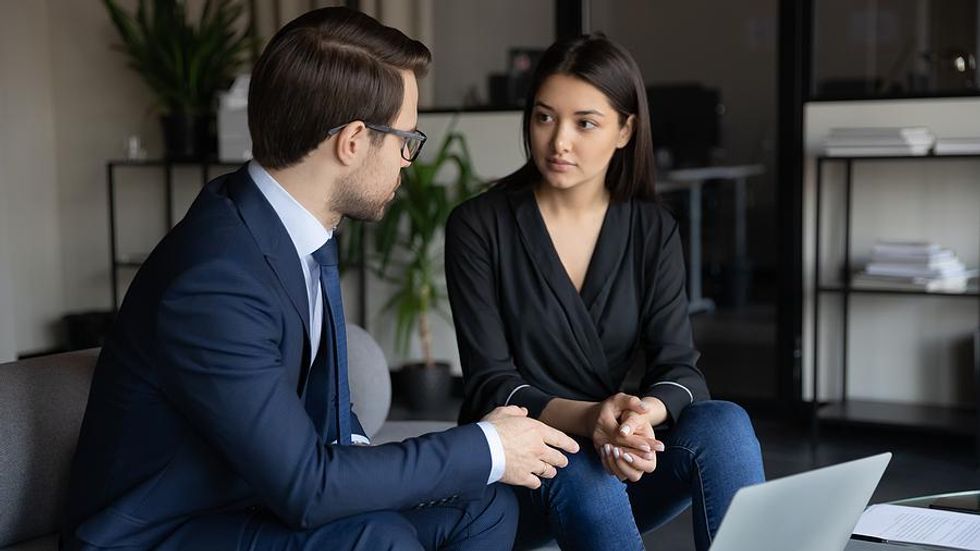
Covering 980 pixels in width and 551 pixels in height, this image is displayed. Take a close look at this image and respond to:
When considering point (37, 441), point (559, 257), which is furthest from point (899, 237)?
point (37, 441)

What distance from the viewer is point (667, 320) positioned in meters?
2.35

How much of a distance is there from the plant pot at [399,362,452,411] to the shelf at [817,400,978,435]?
1.49m

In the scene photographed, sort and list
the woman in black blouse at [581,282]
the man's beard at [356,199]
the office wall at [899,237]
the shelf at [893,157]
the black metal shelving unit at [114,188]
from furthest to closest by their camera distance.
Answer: the black metal shelving unit at [114,188]
the office wall at [899,237]
the shelf at [893,157]
the woman in black blouse at [581,282]
the man's beard at [356,199]

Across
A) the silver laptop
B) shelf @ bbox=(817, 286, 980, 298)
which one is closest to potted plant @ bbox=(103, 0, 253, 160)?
shelf @ bbox=(817, 286, 980, 298)

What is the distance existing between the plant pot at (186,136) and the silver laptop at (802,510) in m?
4.18

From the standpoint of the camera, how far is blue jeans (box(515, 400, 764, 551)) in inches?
77.0

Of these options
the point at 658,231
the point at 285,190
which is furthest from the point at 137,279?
the point at 658,231

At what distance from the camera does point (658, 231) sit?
239 cm

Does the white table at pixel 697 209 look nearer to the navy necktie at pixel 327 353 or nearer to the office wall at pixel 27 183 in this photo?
the office wall at pixel 27 183

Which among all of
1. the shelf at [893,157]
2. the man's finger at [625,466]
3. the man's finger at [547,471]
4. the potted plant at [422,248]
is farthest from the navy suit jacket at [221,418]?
the potted plant at [422,248]

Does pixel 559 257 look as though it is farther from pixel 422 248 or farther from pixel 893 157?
pixel 422 248

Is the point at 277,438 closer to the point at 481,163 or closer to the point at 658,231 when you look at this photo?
the point at 658,231

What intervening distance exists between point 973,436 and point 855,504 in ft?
9.25

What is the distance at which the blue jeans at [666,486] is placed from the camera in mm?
1955
